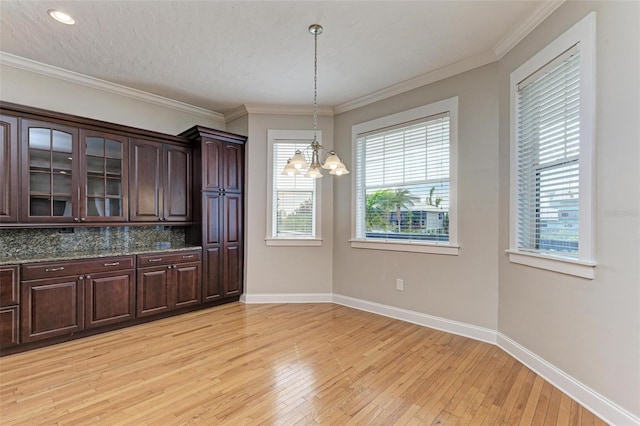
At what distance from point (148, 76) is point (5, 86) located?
1.33 m

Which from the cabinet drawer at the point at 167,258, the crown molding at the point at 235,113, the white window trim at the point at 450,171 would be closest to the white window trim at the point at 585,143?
the white window trim at the point at 450,171

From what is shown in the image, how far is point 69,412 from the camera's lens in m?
2.00

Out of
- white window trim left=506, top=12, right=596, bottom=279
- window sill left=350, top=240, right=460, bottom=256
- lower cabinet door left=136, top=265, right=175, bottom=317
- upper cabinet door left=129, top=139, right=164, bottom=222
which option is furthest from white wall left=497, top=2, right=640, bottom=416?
upper cabinet door left=129, top=139, right=164, bottom=222

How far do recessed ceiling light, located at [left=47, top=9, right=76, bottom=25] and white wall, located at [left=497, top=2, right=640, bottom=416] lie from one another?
388 cm

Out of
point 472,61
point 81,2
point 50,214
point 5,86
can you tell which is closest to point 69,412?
point 50,214

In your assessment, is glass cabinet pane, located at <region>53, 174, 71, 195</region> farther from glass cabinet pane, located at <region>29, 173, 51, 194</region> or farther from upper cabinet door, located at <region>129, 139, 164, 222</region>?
upper cabinet door, located at <region>129, 139, 164, 222</region>

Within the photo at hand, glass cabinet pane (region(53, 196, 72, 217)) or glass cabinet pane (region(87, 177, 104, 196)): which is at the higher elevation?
glass cabinet pane (region(87, 177, 104, 196))

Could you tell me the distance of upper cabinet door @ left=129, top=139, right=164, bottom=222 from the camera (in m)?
3.78

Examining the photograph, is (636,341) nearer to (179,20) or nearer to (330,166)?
(330,166)

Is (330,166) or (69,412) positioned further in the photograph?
(330,166)

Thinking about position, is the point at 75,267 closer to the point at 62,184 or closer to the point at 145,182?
the point at 62,184

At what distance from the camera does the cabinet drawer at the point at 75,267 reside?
2.91 m

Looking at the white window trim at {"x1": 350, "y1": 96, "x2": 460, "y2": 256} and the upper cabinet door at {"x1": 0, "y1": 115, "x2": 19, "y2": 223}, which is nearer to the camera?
the upper cabinet door at {"x1": 0, "y1": 115, "x2": 19, "y2": 223}

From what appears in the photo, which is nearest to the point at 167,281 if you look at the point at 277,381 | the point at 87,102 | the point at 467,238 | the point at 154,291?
the point at 154,291
